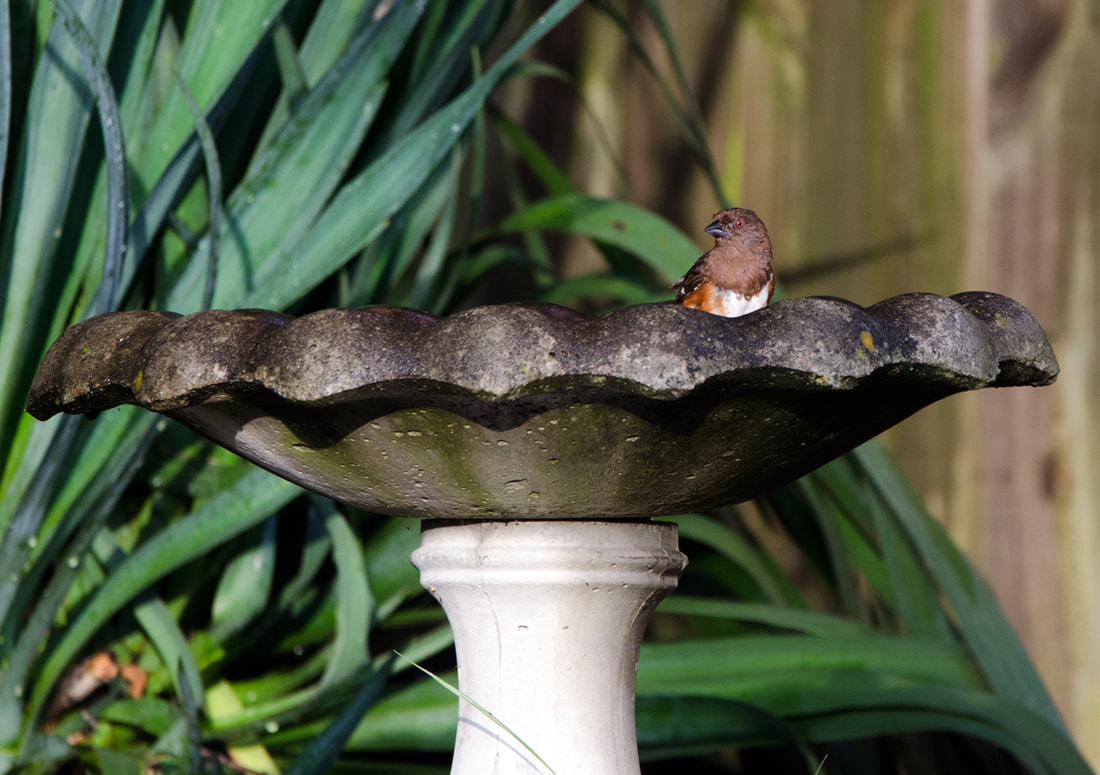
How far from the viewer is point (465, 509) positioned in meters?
0.72

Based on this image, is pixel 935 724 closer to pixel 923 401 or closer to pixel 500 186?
pixel 923 401

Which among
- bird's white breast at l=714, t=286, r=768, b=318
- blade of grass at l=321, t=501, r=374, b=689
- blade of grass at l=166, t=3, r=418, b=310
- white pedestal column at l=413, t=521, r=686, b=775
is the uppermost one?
blade of grass at l=166, t=3, r=418, b=310

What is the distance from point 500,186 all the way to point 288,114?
729 millimetres

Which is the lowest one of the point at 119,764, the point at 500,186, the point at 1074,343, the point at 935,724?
the point at 119,764

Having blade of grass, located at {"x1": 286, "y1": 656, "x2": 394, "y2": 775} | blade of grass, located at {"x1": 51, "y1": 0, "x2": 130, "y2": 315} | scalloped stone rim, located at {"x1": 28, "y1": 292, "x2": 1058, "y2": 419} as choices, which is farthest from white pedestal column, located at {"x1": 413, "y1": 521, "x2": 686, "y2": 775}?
blade of grass, located at {"x1": 51, "y1": 0, "x2": 130, "y2": 315}

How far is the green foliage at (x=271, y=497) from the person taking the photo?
105 centimetres

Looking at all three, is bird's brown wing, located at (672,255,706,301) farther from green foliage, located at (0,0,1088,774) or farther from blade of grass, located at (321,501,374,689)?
blade of grass, located at (321,501,374,689)

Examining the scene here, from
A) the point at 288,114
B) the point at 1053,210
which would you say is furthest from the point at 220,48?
the point at 1053,210

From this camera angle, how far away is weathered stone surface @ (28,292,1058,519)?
1.86ft

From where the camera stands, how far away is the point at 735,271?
3.04 feet

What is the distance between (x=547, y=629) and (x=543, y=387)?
250mm

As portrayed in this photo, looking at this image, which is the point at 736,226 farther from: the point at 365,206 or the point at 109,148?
the point at 109,148

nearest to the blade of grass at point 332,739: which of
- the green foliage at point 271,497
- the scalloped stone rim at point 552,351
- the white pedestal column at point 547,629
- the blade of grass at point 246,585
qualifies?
the green foliage at point 271,497

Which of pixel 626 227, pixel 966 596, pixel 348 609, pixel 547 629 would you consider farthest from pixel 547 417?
pixel 966 596
